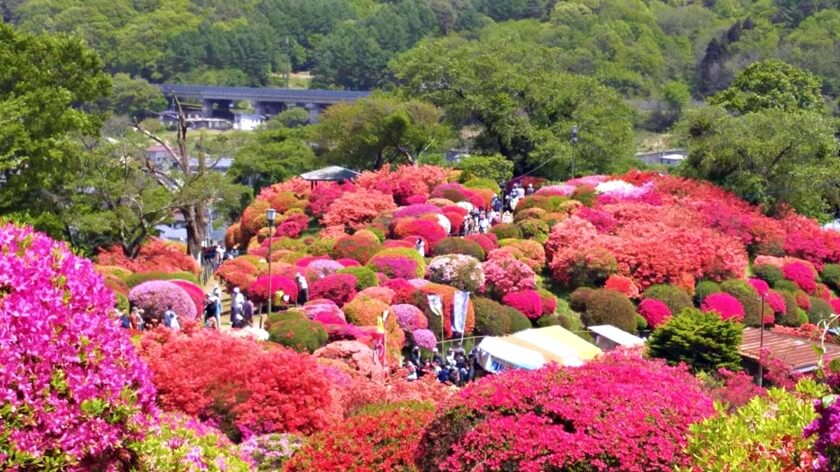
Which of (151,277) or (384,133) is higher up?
(151,277)

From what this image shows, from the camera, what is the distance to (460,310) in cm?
2206

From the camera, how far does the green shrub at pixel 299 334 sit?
1781 centimetres

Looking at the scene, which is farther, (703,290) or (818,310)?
(818,310)

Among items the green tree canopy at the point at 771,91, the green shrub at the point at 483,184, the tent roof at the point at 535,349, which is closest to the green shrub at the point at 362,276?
the tent roof at the point at 535,349

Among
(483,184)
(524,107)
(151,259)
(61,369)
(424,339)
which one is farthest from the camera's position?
(524,107)

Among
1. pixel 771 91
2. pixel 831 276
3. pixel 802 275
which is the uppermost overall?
pixel 771 91

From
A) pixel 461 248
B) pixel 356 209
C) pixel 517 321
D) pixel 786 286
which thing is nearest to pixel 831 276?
pixel 786 286

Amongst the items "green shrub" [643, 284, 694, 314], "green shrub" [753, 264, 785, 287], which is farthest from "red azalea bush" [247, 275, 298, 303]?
"green shrub" [753, 264, 785, 287]

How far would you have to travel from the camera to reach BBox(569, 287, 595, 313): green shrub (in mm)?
25922

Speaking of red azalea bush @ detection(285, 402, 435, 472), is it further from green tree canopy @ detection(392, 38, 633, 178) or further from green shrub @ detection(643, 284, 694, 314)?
green tree canopy @ detection(392, 38, 633, 178)

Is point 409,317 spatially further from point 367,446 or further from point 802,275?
point 802,275

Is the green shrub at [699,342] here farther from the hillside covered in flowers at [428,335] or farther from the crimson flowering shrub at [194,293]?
the crimson flowering shrub at [194,293]

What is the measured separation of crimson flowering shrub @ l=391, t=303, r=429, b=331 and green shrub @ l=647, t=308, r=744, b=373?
4590 millimetres

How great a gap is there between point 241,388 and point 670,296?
15.9 m
